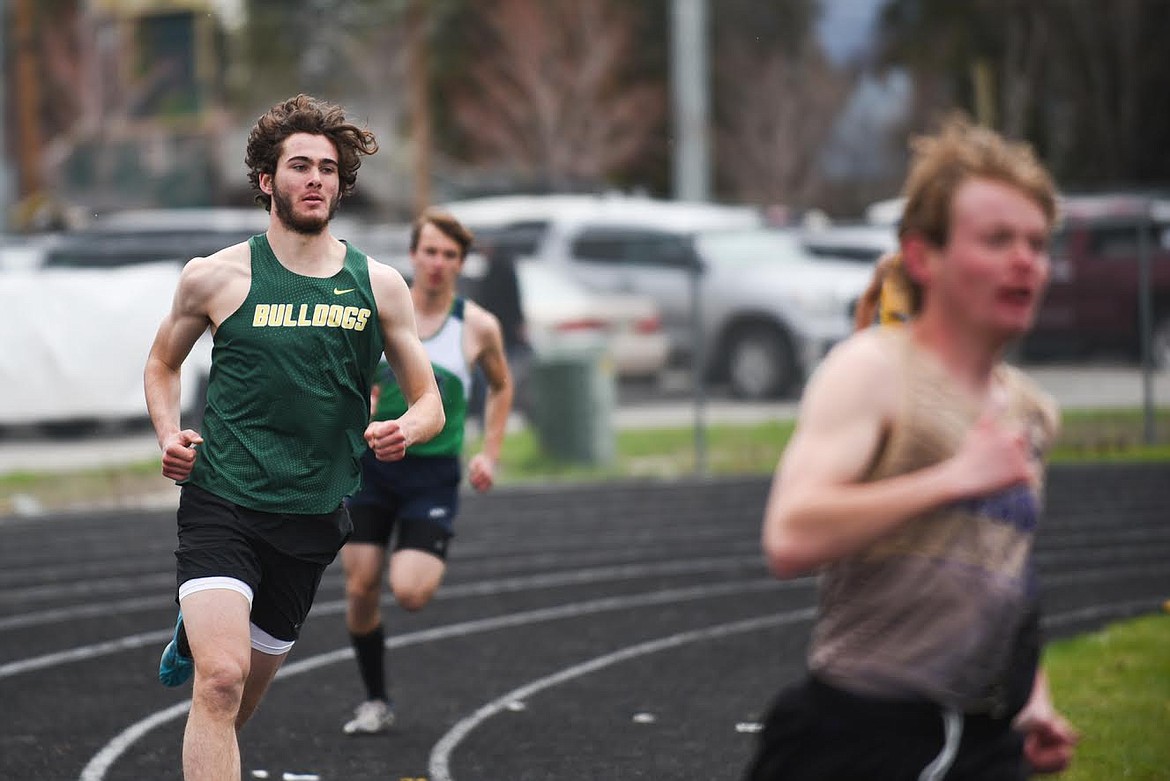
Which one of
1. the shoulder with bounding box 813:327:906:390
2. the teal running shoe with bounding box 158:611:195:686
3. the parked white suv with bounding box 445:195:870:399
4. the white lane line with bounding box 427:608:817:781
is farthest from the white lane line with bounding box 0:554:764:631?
the shoulder with bounding box 813:327:906:390

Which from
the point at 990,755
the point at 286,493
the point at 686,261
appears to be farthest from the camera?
the point at 686,261

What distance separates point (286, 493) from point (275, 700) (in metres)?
3.24

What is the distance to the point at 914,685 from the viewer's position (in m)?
3.46

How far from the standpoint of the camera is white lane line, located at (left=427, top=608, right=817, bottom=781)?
745cm

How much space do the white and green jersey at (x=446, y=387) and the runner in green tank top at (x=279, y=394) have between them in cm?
218

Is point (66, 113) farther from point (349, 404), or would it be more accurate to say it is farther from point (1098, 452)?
point (349, 404)

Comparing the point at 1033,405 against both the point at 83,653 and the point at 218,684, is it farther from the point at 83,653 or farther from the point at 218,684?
the point at 83,653

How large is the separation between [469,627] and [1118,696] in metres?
3.73

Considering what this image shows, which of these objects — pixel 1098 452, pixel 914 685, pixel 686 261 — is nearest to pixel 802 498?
pixel 914 685

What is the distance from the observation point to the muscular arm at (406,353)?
5.65 metres

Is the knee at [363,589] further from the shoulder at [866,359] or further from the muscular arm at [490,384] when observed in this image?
the shoulder at [866,359]

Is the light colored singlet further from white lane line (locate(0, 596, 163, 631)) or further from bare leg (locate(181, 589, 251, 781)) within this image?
white lane line (locate(0, 596, 163, 631))

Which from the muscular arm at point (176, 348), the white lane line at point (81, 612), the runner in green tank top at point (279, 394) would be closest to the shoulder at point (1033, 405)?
the runner in green tank top at point (279, 394)

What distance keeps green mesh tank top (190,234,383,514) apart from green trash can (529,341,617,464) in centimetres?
1150
